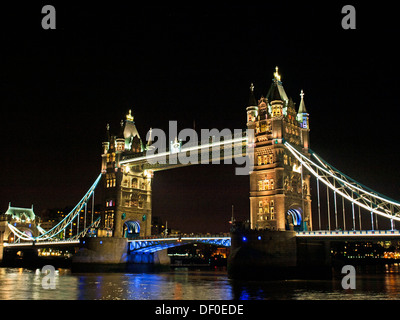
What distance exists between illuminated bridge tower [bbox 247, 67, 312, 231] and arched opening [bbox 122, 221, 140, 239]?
27329 millimetres

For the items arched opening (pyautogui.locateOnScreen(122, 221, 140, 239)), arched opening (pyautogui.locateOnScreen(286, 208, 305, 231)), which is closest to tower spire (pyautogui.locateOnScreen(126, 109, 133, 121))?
arched opening (pyautogui.locateOnScreen(122, 221, 140, 239))

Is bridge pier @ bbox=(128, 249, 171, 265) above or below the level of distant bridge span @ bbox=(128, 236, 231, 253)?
below

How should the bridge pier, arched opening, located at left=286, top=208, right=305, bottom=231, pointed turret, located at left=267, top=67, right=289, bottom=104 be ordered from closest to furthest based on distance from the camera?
arched opening, located at left=286, top=208, right=305, bottom=231
pointed turret, located at left=267, top=67, right=289, bottom=104
the bridge pier

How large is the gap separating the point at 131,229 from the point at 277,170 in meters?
32.7

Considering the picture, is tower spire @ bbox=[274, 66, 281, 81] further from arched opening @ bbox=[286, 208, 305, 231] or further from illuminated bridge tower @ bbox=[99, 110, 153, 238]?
illuminated bridge tower @ bbox=[99, 110, 153, 238]

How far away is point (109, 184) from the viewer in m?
75.2

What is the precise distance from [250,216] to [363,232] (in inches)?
543

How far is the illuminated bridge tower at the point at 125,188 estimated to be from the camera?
238 ft

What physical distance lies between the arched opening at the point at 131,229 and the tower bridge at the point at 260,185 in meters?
0.15

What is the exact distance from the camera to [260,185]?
53.6 m

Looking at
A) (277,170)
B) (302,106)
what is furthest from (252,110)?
(277,170)

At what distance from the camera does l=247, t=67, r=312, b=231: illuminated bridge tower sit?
5166 centimetres
